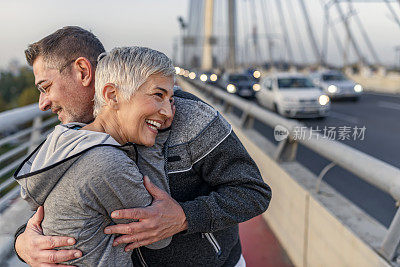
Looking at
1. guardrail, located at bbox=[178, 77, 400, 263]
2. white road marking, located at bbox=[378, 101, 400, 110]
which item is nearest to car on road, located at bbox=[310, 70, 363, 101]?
white road marking, located at bbox=[378, 101, 400, 110]

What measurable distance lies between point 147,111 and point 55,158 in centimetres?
32

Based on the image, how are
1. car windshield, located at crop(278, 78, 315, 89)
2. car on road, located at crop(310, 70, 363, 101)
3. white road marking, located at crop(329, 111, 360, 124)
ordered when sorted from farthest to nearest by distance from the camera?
car on road, located at crop(310, 70, 363, 101) → car windshield, located at crop(278, 78, 315, 89) → white road marking, located at crop(329, 111, 360, 124)

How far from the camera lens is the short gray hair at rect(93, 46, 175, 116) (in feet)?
4.44

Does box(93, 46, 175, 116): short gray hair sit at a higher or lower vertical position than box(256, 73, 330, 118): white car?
higher

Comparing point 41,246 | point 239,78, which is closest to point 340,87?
point 239,78

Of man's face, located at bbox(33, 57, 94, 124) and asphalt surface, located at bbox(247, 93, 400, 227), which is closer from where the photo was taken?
man's face, located at bbox(33, 57, 94, 124)

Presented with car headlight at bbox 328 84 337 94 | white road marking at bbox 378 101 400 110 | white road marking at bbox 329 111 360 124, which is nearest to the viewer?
white road marking at bbox 329 111 360 124

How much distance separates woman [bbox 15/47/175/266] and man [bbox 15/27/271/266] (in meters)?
0.05

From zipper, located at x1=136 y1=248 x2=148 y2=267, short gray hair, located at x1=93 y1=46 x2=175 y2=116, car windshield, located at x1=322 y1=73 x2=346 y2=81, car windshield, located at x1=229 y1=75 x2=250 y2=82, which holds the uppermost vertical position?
short gray hair, located at x1=93 y1=46 x2=175 y2=116

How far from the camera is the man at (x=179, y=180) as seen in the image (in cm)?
139

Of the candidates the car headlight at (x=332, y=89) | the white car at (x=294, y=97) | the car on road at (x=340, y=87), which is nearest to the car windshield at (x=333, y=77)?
the car on road at (x=340, y=87)

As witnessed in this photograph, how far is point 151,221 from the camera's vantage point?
4.46 feet

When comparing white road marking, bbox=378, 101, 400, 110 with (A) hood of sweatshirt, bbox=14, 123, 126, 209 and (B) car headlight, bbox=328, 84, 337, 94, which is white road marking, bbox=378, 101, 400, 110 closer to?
(B) car headlight, bbox=328, 84, 337, 94

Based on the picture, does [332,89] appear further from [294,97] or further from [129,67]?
[129,67]
